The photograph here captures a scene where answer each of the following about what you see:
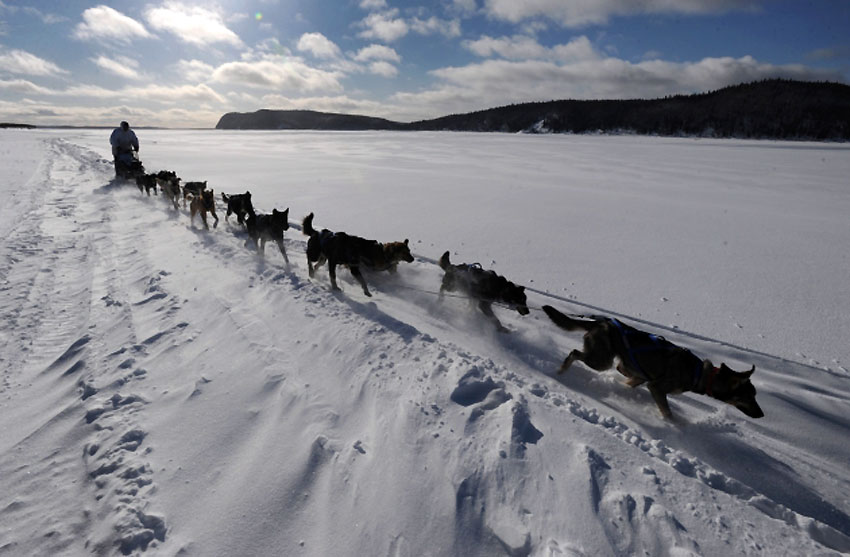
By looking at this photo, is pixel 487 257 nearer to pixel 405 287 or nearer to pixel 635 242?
pixel 405 287

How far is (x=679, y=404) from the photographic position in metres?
3.40

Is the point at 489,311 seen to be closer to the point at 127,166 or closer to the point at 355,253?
the point at 355,253

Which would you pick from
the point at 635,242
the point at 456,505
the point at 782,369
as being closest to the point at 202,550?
the point at 456,505

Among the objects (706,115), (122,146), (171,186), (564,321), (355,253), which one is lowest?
(564,321)

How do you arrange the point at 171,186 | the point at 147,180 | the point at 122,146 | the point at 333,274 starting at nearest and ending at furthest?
1. the point at 333,274
2. the point at 171,186
3. the point at 147,180
4. the point at 122,146

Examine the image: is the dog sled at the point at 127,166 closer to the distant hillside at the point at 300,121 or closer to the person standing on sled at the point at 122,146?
the person standing on sled at the point at 122,146

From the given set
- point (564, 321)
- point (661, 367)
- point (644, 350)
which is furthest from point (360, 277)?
point (661, 367)

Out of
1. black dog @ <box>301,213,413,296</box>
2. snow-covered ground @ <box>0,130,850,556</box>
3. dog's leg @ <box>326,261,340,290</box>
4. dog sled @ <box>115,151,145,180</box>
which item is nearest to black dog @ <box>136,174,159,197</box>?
dog sled @ <box>115,151,145,180</box>

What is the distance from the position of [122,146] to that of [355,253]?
47.2 feet

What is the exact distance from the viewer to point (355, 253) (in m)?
5.51

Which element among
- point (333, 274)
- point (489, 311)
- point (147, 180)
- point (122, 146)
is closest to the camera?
point (489, 311)

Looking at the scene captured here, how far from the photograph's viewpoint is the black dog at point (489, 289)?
455 cm

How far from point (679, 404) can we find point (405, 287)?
3.42 metres

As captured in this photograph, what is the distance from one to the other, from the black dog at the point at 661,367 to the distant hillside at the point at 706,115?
76188mm
